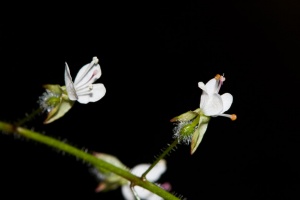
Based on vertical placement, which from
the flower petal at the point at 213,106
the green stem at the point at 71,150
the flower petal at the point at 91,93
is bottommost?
the green stem at the point at 71,150

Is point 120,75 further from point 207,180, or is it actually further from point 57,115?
point 57,115

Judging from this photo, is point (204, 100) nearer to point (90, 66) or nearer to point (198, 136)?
point (198, 136)

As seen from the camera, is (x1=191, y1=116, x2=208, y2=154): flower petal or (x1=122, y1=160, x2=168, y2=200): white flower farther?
(x1=122, y1=160, x2=168, y2=200): white flower

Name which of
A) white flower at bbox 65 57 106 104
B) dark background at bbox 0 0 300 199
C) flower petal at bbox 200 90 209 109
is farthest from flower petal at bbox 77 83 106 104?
dark background at bbox 0 0 300 199

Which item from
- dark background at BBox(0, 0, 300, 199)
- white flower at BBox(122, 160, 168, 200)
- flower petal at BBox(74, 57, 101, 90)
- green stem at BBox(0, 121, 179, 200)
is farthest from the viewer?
dark background at BBox(0, 0, 300, 199)

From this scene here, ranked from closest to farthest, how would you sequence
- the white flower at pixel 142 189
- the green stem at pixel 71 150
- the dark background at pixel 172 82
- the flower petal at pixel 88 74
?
Result: the green stem at pixel 71 150, the flower petal at pixel 88 74, the white flower at pixel 142 189, the dark background at pixel 172 82

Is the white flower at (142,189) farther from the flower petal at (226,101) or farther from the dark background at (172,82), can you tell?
the dark background at (172,82)

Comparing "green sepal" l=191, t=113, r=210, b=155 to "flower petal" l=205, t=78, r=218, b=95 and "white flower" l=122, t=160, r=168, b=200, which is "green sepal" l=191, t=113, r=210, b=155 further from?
"white flower" l=122, t=160, r=168, b=200

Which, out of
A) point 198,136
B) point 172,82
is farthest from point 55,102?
point 172,82

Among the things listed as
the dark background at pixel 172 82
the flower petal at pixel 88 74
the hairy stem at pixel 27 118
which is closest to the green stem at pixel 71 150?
the hairy stem at pixel 27 118
